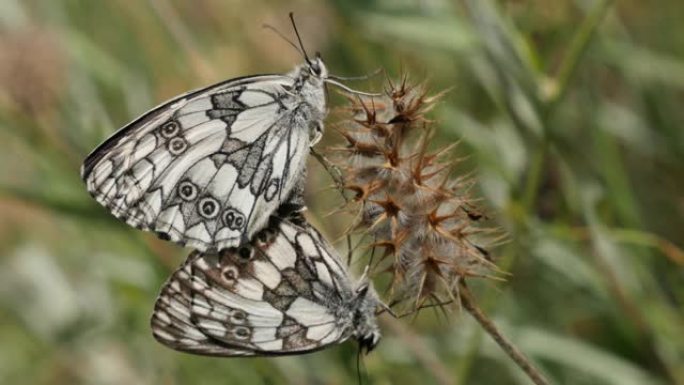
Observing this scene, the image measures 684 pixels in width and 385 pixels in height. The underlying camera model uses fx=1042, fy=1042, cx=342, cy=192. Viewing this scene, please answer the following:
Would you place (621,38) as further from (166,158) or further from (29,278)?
(29,278)

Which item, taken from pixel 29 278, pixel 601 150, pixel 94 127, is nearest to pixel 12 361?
pixel 29 278

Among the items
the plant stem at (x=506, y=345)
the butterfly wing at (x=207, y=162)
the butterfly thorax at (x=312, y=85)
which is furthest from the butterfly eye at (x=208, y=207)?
the plant stem at (x=506, y=345)

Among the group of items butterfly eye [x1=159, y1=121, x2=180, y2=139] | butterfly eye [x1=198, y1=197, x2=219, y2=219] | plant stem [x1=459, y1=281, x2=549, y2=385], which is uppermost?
butterfly eye [x1=159, y1=121, x2=180, y2=139]

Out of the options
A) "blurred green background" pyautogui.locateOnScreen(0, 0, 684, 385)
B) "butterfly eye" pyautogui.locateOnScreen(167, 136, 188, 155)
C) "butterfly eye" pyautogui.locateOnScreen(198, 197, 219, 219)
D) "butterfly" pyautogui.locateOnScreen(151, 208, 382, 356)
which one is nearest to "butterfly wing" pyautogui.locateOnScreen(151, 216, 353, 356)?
"butterfly" pyautogui.locateOnScreen(151, 208, 382, 356)

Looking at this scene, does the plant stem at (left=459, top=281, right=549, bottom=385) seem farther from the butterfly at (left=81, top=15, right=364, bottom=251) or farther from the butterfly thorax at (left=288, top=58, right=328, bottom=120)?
the butterfly thorax at (left=288, top=58, right=328, bottom=120)

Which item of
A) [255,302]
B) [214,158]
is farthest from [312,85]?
[255,302]

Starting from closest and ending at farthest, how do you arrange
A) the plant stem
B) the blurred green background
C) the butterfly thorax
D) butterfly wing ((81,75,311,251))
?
the plant stem, butterfly wing ((81,75,311,251)), the butterfly thorax, the blurred green background

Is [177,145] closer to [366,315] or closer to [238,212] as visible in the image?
[238,212]

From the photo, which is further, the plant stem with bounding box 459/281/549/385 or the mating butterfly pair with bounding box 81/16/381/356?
the mating butterfly pair with bounding box 81/16/381/356
